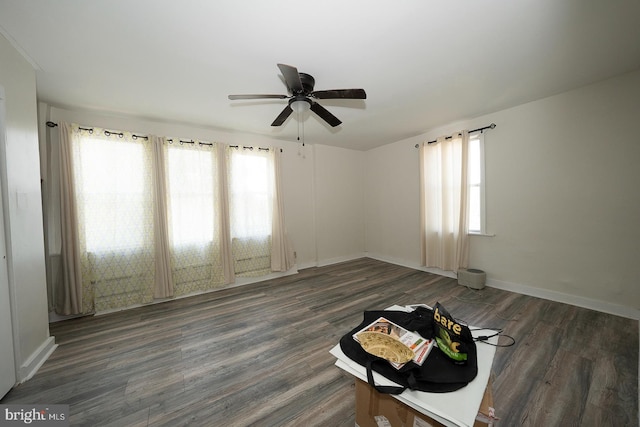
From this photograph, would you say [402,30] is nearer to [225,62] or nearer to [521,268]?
[225,62]

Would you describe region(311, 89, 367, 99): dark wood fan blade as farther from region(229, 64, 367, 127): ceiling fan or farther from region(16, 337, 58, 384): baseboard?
region(16, 337, 58, 384): baseboard

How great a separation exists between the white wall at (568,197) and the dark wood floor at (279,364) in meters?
0.32

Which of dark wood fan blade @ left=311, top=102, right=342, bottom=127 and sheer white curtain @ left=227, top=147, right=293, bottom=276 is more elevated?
dark wood fan blade @ left=311, top=102, right=342, bottom=127

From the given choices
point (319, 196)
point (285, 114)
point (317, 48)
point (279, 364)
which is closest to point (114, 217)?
point (285, 114)

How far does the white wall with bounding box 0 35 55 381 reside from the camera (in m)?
1.60

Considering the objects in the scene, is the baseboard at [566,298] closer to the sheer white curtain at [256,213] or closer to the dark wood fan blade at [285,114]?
the sheer white curtain at [256,213]

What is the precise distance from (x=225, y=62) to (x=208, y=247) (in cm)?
261

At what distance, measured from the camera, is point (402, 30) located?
1.61 m

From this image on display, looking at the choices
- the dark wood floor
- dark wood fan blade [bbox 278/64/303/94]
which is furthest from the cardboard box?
dark wood fan blade [bbox 278/64/303/94]

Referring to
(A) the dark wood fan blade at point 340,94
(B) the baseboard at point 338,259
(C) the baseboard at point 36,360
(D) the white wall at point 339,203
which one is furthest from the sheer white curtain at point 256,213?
(A) the dark wood fan blade at point 340,94

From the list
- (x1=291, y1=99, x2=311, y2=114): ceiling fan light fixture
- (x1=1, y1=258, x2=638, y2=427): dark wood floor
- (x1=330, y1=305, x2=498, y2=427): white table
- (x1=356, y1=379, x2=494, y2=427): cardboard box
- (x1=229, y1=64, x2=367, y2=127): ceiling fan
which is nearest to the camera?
(x1=330, y1=305, x2=498, y2=427): white table

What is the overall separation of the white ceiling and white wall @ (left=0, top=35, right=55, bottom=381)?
279 millimetres

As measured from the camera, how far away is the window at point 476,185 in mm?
3371

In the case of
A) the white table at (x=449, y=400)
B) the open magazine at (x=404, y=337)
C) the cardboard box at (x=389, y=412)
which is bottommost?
the cardboard box at (x=389, y=412)
